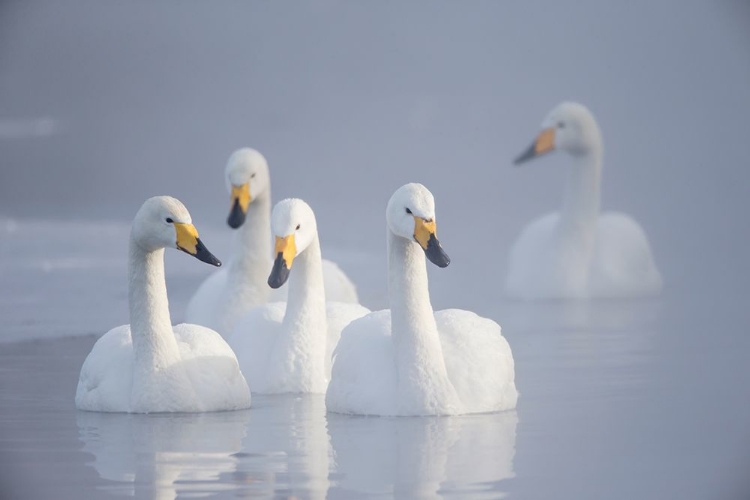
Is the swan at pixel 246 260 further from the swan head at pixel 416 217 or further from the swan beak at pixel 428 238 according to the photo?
the swan beak at pixel 428 238

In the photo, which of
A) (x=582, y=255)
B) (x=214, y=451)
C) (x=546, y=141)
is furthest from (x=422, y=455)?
(x=546, y=141)

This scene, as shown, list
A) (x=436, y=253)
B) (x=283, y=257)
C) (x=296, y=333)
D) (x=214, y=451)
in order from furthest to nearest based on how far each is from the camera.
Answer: (x=296, y=333), (x=283, y=257), (x=436, y=253), (x=214, y=451)

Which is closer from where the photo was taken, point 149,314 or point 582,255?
point 149,314

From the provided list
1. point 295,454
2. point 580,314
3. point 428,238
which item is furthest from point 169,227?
point 580,314

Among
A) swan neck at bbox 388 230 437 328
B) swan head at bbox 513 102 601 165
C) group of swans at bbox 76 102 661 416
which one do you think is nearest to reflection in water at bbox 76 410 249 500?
group of swans at bbox 76 102 661 416

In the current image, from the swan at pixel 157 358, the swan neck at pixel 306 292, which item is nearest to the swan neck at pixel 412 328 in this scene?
the swan at pixel 157 358

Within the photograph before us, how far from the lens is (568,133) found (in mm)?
16297

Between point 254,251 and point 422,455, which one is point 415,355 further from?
point 254,251

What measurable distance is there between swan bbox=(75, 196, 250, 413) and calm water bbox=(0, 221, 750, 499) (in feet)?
0.34

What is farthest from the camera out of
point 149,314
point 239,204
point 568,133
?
point 568,133

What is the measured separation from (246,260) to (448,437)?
12.2ft

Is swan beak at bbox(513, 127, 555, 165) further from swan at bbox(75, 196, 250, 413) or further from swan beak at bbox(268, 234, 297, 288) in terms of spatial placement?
swan at bbox(75, 196, 250, 413)

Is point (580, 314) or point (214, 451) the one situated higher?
point (580, 314)

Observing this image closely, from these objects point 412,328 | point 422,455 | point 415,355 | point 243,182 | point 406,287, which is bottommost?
point 422,455
